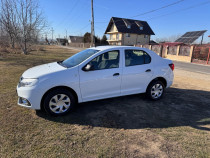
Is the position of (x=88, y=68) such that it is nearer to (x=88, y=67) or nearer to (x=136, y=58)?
(x=88, y=67)

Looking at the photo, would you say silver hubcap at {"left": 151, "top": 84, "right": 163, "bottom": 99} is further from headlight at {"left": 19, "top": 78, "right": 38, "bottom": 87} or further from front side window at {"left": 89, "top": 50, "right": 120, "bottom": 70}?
headlight at {"left": 19, "top": 78, "right": 38, "bottom": 87}

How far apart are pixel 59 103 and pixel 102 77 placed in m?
1.22

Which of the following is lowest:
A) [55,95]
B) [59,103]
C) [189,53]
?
[59,103]

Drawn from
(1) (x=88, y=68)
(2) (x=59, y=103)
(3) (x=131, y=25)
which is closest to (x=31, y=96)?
(2) (x=59, y=103)

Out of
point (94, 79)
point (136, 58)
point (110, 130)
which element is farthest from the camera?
point (136, 58)

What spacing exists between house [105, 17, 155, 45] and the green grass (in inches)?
1600

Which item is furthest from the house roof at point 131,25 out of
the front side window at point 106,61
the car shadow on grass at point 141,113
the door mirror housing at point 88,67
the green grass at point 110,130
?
the door mirror housing at point 88,67

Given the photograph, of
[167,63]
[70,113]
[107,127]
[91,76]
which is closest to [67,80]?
[91,76]

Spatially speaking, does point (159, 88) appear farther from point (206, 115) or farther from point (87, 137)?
point (87, 137)

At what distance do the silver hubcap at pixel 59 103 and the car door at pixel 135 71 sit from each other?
1.55 metres

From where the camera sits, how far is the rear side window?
404cm

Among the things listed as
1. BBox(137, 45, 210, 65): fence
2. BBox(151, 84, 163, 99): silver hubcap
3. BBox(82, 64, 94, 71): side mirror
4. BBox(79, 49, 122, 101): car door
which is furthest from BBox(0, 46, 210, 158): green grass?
BBox(137, 45, 210, 65): fence

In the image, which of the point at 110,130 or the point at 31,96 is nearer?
the point at 110,130

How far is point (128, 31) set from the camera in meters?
42.8
